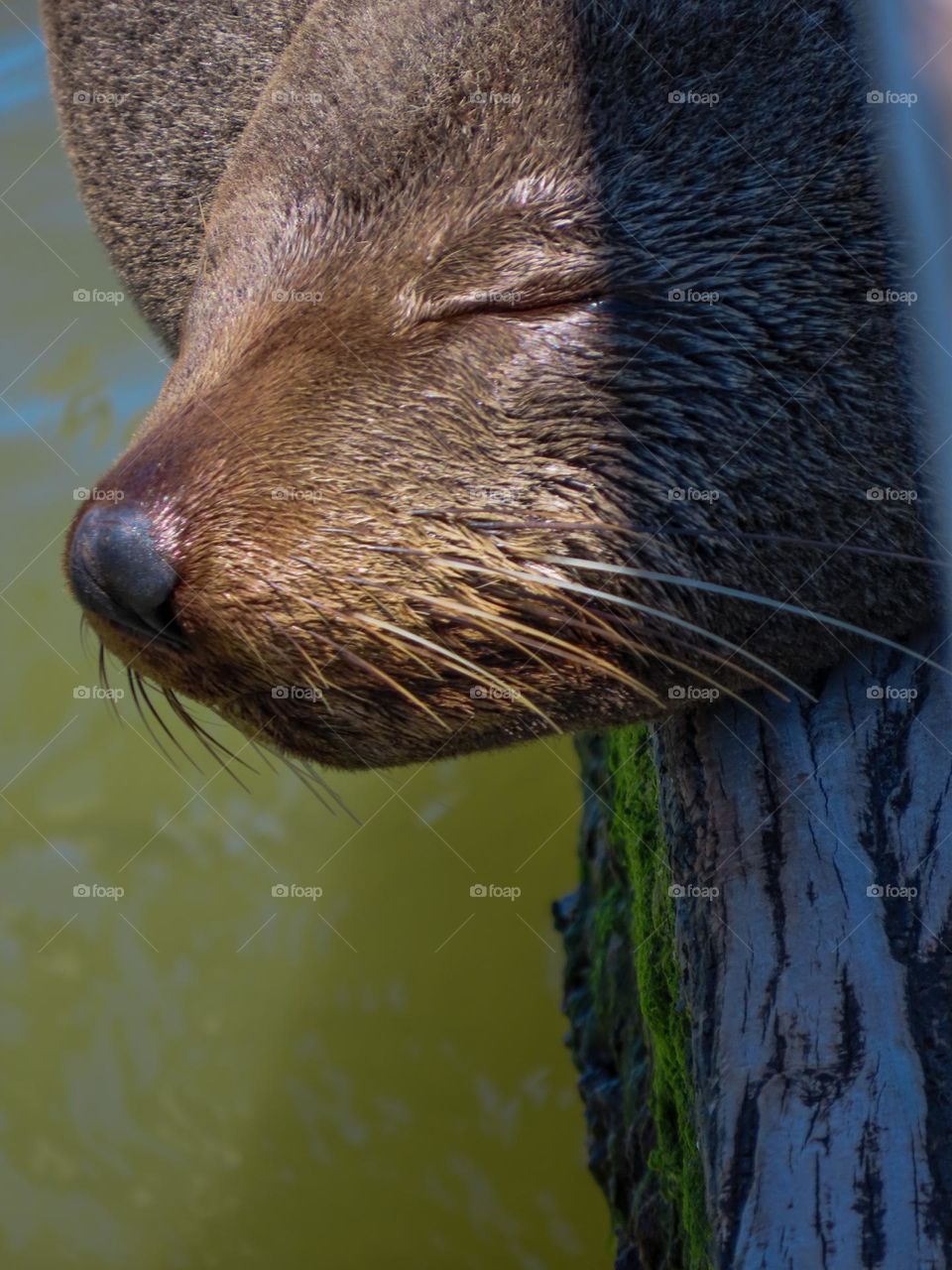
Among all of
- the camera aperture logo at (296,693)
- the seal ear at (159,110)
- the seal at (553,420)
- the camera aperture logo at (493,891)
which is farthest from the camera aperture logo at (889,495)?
the camera aperture logo at (493,891)

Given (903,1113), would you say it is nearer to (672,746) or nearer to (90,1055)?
(672,746)

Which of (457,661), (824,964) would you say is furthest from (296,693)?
(824,964)

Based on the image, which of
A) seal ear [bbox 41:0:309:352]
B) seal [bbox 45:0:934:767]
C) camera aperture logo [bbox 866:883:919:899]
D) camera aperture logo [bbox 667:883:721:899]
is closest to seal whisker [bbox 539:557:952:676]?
seal [bbox 45:0:934:767]

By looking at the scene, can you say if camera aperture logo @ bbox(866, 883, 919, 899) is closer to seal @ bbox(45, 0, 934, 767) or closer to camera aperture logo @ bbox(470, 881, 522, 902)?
seal @ bbox(45, 0, 934, 767)

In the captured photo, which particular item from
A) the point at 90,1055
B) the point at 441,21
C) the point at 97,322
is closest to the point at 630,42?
the point at 441,21

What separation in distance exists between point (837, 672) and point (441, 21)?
1354mm

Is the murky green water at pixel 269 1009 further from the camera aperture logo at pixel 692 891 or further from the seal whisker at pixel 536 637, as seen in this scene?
the seal whisker at pixel 536 637

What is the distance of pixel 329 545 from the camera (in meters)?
2.16

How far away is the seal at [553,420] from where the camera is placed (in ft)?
7.15

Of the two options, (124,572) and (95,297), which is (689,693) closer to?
(124,572)

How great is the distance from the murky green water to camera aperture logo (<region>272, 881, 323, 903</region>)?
0.07ft

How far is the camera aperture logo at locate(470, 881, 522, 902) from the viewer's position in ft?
15.6

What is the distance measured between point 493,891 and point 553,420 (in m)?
2.87

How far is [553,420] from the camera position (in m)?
2.21
